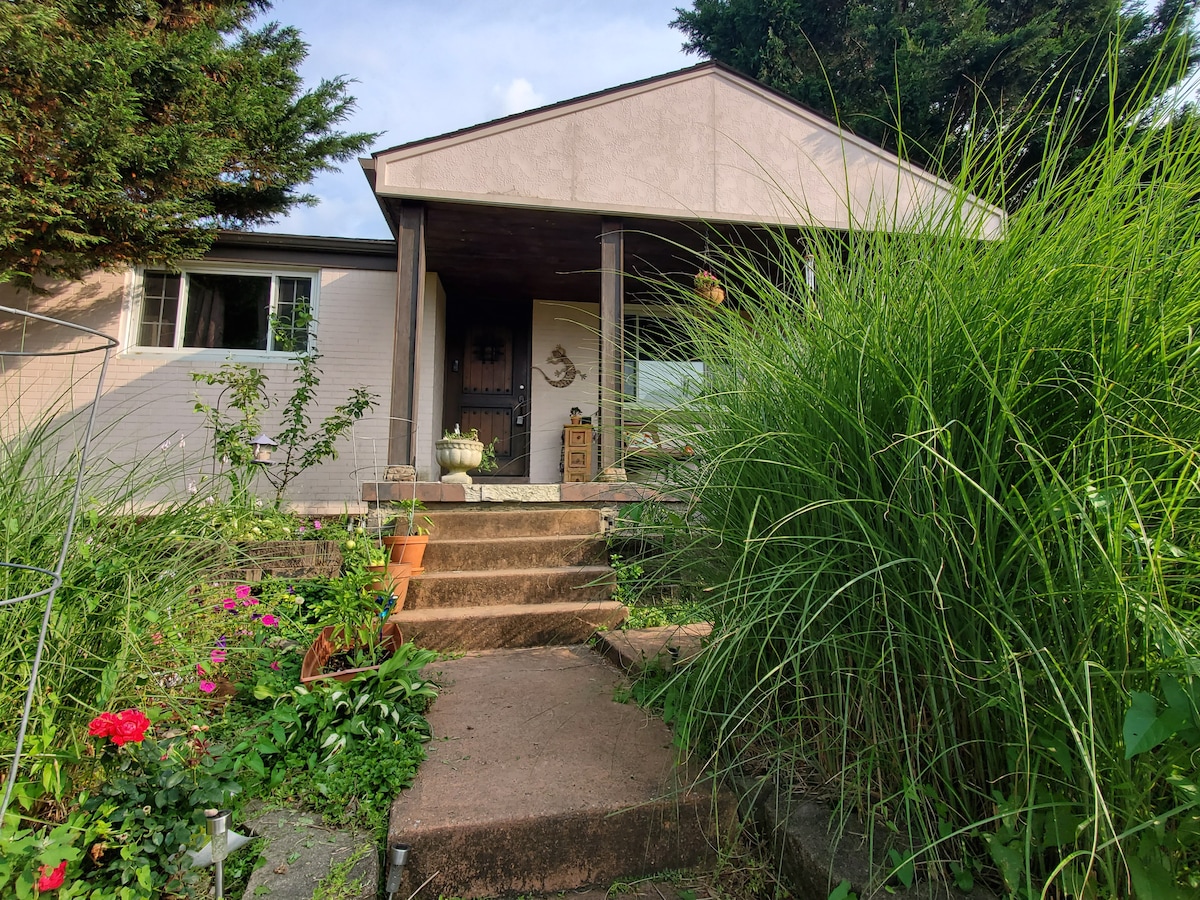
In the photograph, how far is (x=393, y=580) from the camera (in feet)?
8.57

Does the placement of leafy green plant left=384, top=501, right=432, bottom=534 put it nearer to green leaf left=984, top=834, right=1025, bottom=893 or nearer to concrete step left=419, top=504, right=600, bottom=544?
concrete step left=419, top=504, right=600, bottom=544

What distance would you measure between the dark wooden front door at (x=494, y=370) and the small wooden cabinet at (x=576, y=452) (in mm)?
642

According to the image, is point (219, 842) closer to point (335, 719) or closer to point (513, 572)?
point (335, 719)

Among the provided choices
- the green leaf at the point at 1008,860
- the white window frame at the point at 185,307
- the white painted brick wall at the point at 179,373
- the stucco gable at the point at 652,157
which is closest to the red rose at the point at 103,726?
the green leaf at the point at 1008,860

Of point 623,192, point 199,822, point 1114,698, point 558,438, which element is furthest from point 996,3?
point 199,822

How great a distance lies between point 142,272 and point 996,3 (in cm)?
1632

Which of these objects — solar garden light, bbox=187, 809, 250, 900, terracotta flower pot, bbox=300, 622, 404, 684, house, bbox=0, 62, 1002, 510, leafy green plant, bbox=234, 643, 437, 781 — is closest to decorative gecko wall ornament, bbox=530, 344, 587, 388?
house, bbox=0, 62, 1002, 510

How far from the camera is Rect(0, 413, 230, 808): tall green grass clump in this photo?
123 centimetres

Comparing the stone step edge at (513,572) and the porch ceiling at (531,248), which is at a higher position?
the porch ceiling at (531,248)

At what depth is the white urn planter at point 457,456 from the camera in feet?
14.9

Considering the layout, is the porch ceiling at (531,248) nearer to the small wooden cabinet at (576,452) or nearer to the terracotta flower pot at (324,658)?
the small wooden cabinet at (576,452)

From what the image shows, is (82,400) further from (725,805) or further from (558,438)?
(725,805)

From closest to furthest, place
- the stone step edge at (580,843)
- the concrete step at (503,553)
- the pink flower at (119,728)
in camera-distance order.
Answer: the pink flower at (119,728)
the stone step edge at (580,843)
the concrete step at (503,553)

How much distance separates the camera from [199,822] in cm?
121
